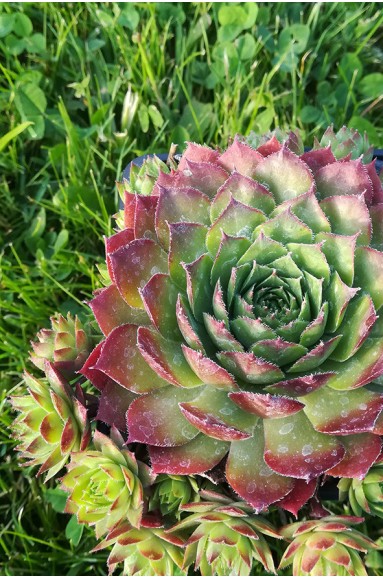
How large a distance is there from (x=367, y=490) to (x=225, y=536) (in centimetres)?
20

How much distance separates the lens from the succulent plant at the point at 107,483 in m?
0.84

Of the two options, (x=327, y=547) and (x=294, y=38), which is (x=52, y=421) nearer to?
→ (x=327, y=547)

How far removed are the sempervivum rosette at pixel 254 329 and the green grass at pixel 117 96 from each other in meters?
0.63

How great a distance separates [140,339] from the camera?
79cm

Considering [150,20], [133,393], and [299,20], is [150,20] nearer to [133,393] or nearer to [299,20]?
[299,20]

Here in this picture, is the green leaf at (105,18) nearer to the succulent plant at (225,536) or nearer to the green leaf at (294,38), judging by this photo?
the green leaf at (294,38)

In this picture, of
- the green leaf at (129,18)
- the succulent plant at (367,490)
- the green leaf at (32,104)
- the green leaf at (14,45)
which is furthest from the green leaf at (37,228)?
the succulent plant at (367,490)

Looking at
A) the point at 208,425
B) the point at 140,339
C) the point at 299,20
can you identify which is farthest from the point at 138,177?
the point at 299,20

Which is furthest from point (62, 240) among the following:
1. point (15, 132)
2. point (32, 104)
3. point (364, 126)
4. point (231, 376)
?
point (231, 376)

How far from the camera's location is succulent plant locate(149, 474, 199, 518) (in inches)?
34.2

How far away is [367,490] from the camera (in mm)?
883

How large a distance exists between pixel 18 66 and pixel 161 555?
4.18ft

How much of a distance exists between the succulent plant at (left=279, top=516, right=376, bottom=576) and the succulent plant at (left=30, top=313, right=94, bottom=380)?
1.22ft

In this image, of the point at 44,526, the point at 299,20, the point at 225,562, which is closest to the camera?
the point at 225,562
